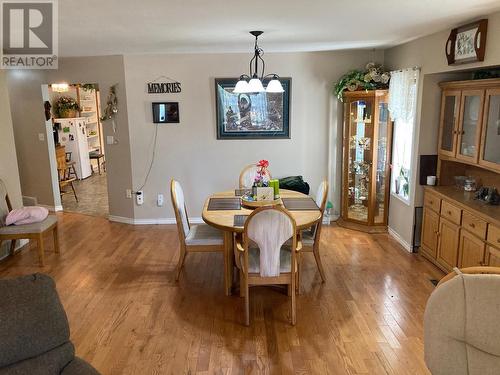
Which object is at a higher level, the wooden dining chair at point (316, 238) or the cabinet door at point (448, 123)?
the cabinet door at point (448, 123)

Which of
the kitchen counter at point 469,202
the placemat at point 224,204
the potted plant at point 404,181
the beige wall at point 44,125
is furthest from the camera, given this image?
the beige wall at point 44,125

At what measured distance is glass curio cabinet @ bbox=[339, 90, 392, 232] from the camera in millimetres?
4879

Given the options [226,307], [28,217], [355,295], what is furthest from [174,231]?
[355,295]

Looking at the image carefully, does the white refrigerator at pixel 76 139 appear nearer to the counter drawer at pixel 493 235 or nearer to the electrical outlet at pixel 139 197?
the electrical outlet at pixel 139 197

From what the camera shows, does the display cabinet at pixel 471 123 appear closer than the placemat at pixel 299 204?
Yes

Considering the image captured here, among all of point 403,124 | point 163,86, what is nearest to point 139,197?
point 163,86

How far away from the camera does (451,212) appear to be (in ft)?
12.2

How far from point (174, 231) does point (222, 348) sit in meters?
2.73

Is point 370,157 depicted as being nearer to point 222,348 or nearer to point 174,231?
point 174,231

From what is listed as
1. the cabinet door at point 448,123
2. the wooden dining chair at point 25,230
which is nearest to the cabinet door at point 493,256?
the cabinet door at point 448,123

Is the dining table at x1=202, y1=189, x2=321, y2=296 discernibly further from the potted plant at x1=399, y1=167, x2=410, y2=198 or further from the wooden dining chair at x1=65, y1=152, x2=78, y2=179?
the wooden dining chair at x1=65, y1=152, x2=78, y2=179

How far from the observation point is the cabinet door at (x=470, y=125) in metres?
3.50

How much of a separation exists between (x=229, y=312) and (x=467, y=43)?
2.90 m

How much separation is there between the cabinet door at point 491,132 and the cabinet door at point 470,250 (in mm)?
609
